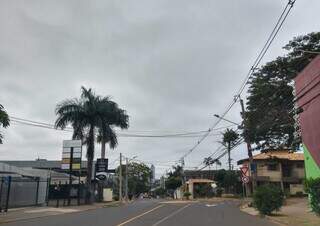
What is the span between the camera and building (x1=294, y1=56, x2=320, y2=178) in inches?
1010

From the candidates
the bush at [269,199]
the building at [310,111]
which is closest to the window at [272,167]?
the building at [310,111]

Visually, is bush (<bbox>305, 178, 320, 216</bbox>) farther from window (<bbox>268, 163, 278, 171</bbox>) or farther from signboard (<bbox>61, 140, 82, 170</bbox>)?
window (<bbox>268, 163, 278, 171</bbox>)

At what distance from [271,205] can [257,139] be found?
21868mm

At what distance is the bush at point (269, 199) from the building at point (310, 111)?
107 inches

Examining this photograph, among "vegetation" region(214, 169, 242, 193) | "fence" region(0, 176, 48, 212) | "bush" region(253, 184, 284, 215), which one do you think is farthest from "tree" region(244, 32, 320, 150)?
"vegetation" region(214, 169, 242, 193)

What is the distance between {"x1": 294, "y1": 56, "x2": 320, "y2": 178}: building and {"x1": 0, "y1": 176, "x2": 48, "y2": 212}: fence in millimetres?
20296

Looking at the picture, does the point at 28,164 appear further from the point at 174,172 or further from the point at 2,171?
the point at 174,172

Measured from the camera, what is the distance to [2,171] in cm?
4044

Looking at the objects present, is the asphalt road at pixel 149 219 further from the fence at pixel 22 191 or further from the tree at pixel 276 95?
the tree at pixel 276 95

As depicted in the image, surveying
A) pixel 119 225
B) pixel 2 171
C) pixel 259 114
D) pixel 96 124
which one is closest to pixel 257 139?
pixel 259 114

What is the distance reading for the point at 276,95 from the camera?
1746 inches

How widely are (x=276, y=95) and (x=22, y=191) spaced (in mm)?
24883

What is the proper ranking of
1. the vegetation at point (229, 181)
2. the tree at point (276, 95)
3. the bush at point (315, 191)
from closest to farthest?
the bush at point (315, 191) → the tree at point (276, 95) → the vegetation at point (229, 181)

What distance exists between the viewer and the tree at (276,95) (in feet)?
138
